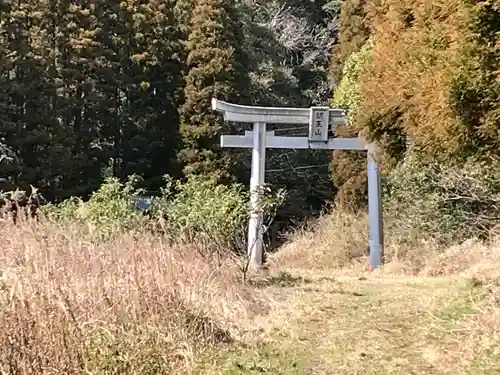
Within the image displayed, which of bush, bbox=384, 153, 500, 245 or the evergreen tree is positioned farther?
the evergreen tree

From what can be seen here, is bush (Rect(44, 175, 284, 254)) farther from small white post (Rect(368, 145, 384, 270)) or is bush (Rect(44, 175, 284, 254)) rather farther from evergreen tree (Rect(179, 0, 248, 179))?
evergreen tree (Rect(179, 0, 248, 179))

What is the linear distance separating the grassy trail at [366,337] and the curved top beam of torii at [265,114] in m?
4.87

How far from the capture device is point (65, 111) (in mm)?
13883

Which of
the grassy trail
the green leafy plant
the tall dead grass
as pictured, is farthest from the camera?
the green leafy plant

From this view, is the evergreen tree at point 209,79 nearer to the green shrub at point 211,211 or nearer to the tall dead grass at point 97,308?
the green shrub at point 211,211

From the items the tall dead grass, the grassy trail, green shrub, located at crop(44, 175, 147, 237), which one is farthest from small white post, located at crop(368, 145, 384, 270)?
the tall dead grass

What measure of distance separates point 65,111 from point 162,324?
11.3 meters

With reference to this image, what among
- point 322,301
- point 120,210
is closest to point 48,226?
point 322,301

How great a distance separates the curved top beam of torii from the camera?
10305mm

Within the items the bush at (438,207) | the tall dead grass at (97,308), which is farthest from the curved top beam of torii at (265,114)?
the tall dead grass at (97,308)

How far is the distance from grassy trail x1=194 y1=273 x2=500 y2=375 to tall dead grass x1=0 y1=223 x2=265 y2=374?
0.24 metres

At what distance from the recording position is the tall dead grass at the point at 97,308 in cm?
266

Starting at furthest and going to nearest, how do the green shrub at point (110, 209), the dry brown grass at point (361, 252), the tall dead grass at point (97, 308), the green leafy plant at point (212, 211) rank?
the dry brown grass at point (361, 252) → the green leafy plant at point (212, 211) → the green shrub at point (110, 209) → the tall dead grass at point (97, 308)

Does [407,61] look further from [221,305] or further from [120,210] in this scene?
[120,210]
